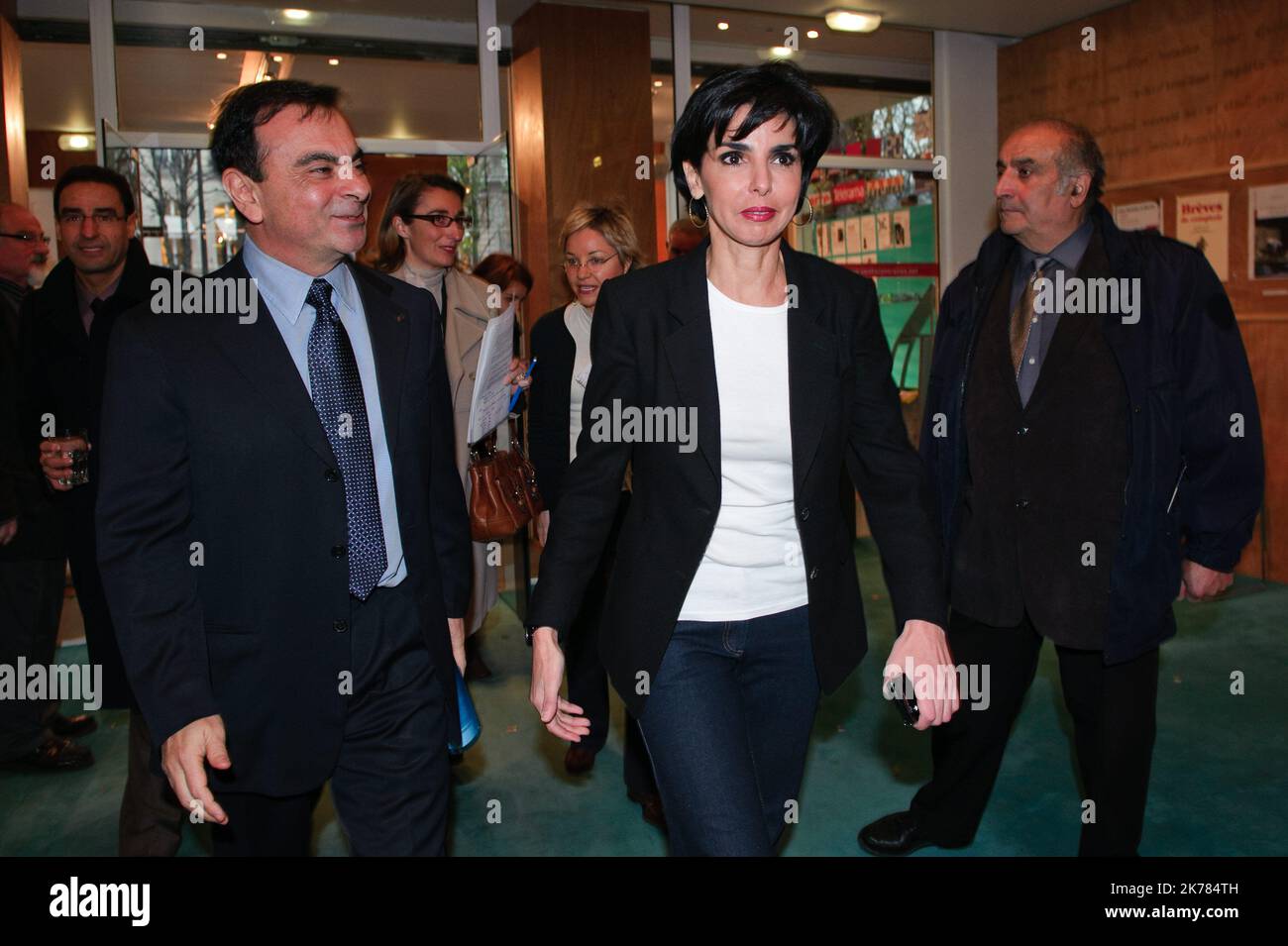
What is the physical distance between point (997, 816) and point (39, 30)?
6.22 metres

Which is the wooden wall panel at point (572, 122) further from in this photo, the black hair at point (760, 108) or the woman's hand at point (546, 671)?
the woman's hand at point (546, 671)

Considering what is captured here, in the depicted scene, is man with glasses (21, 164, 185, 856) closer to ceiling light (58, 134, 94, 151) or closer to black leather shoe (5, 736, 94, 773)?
black leather shoe (5, 736, 94, 773)

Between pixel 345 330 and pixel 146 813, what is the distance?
5.36 feet

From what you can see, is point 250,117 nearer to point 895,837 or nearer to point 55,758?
point 895,837

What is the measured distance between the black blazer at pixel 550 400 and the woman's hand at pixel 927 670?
204 cm

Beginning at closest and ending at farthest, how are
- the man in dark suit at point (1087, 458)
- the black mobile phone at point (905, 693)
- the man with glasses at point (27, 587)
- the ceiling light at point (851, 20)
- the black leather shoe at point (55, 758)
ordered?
the black mobile phone at point (905, 693)
the man in dark suit at point (1087, 458)
the man with glasses at point (27, 587)
the black leather shoe at point (55, 758)
the ceiling light at point (851, 20)

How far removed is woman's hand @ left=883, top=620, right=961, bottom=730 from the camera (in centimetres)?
193

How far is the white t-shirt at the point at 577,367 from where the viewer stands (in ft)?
12.7

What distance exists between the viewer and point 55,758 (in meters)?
4.38

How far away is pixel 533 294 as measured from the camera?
23.6ft

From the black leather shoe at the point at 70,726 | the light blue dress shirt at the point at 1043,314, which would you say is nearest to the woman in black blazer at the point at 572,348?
the light blue dress shirt at the point at 1043,314

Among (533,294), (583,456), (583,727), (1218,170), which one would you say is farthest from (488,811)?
(1218,170)

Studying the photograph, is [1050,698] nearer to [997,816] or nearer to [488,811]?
[997,816]
